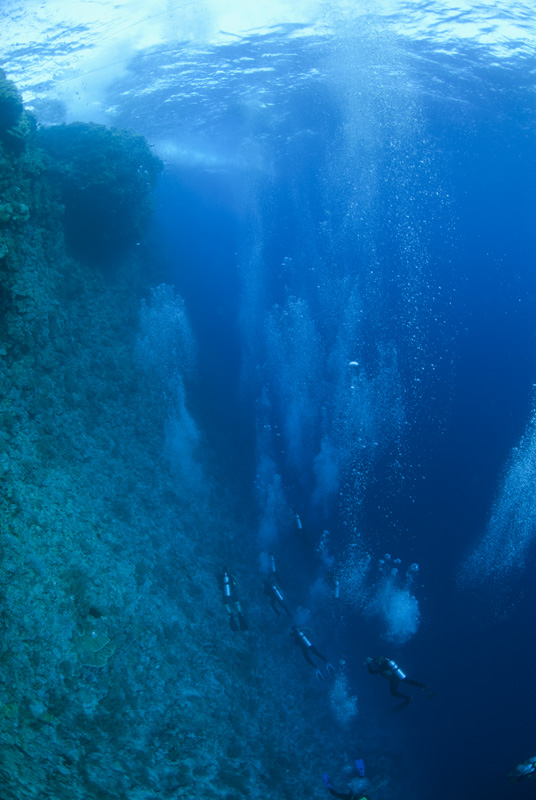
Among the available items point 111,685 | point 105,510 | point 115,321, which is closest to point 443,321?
point 115,321

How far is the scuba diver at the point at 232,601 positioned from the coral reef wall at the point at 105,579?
0.21 meters

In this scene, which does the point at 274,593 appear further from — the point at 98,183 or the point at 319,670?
the point at 98,183

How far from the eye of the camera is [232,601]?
890cm

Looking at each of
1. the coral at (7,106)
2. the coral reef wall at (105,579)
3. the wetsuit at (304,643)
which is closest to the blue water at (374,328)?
the wetsuit at (304,643)

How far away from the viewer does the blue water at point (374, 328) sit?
11.6 m

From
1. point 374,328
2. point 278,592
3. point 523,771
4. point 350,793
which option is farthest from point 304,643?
point 374,328

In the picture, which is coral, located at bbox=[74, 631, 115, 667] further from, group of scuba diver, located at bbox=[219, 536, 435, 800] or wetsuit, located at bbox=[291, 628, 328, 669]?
wetsuit, located at bbox=[291, 628, 328, 669]

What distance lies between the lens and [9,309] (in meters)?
6.92

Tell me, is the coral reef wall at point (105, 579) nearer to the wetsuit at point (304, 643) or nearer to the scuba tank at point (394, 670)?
the wetsuit at point (304, 643)

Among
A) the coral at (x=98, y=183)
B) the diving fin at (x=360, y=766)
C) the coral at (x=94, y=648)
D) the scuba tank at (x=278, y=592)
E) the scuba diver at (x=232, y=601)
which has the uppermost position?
the coral at (x=98, y=183)

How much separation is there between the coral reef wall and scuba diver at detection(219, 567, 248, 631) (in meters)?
0.21

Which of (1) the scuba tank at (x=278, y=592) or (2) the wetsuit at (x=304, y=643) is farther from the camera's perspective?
(1) the scuba tank at (x=278, y=592)

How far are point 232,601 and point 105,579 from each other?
302 centimetres

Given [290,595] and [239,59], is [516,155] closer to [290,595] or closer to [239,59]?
[239,59]
